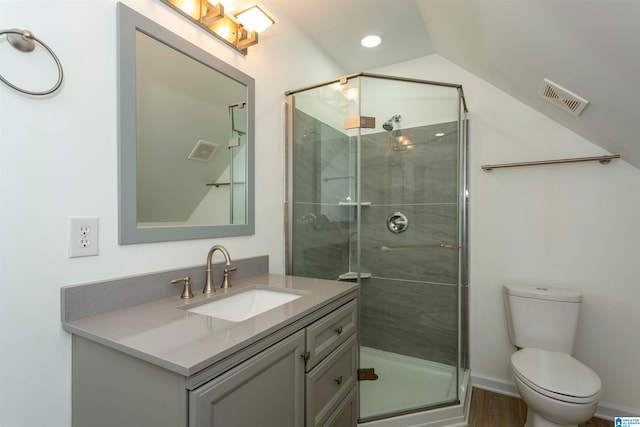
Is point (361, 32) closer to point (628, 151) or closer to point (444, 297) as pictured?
point (628, 151)

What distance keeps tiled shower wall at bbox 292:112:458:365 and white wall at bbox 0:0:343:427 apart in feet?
3.44

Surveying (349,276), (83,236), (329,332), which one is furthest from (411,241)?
(83,236)

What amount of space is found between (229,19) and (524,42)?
1399 mm

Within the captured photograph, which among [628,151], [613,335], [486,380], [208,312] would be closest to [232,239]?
[208,312]

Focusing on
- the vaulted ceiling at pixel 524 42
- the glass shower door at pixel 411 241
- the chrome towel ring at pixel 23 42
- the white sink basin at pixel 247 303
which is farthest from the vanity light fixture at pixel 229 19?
the white sink basin at pixel 247 303

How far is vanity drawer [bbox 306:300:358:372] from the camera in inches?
41.0

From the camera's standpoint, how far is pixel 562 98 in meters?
1.55

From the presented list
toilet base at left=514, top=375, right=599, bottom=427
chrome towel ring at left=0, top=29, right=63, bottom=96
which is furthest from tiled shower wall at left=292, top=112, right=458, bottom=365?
chrome towel ring at left=0, top=29, right=63, bottom=96

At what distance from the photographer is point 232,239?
4.83 ft

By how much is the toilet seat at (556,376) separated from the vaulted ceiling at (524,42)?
1.18m

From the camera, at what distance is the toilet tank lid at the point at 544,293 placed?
1740 millimetres

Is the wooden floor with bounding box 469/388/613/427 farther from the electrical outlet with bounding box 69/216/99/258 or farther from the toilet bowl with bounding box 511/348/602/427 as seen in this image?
the electrical outlet with bounding box 69/216/99/258

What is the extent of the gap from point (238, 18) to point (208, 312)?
4.48 ft

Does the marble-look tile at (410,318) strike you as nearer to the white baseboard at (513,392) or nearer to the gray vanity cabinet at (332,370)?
the white baseboard at (513,392)
